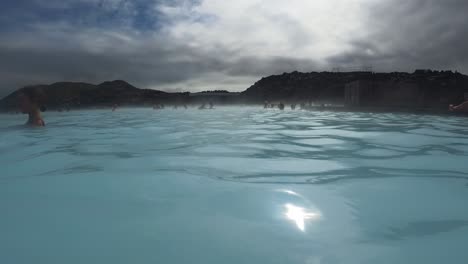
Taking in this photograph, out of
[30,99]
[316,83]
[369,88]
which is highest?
[316,83]

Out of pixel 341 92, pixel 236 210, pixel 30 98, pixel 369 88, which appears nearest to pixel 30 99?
pixel 30 98

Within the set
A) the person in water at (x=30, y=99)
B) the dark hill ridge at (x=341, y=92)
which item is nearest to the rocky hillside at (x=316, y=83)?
the dark hill ridge at (x=341, y=92)

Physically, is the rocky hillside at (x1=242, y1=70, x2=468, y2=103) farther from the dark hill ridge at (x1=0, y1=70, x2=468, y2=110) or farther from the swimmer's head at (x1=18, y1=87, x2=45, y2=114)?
the swimmer's head at (x1=18, y1=87, x2=45, y2=114)

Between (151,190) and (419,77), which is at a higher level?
(419,77)

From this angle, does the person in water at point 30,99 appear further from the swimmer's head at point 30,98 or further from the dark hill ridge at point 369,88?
the dark hill ridge at point 369,88

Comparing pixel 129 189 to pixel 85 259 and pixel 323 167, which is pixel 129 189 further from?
pixel 323 167

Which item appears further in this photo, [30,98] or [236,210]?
[30,98]

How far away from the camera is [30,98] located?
7.98 metres

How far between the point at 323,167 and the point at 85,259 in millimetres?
3235

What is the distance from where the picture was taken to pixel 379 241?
1.86m

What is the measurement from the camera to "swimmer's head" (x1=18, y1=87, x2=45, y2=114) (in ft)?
25.4

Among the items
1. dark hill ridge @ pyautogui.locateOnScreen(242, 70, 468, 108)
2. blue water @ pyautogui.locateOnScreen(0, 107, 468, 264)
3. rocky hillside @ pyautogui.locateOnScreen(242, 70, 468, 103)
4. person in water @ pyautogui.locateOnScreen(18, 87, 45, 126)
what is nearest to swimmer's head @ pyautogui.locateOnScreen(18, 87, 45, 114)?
person in water @ pyautogui.locateOnScreen(18, 87, 45, 126)

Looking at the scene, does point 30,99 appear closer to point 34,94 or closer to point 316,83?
point 34,94

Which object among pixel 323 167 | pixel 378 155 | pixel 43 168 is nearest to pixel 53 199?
pixel 43 168
